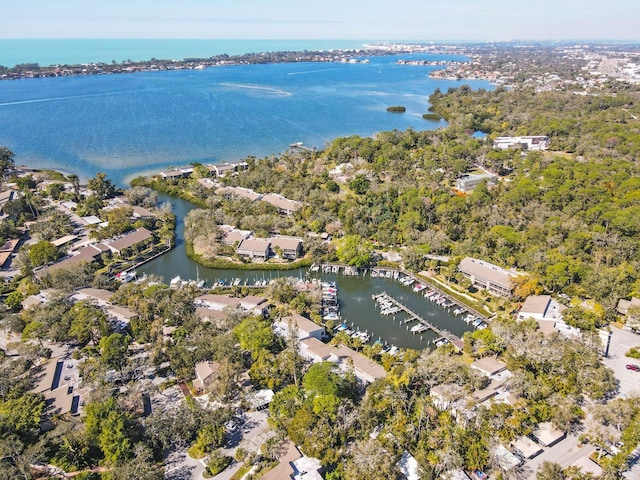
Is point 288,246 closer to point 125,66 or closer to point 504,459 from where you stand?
point 504,459

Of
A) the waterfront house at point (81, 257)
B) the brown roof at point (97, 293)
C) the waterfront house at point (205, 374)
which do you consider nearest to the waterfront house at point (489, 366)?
the waterfront house at point (205, 374)

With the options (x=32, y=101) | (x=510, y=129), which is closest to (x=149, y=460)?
(x=510, y=129)

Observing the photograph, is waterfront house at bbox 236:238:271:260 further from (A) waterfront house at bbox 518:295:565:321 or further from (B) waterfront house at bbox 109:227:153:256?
(A) waterfront house at bbox 518:295:565:321

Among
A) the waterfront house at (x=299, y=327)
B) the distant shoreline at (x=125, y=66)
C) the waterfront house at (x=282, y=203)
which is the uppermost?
the distant shoreline at (x=125, y=66)

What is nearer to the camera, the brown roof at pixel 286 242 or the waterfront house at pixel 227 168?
the brown roof at pixel 286 242

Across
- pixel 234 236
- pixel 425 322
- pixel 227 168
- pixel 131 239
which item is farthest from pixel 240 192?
pixel 425 322

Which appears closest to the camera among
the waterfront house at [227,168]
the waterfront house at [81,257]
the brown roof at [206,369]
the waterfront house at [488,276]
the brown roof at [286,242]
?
the brown roof at [206,369]

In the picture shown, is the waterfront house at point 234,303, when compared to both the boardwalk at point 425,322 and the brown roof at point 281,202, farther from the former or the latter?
the brown roof at point 281,202

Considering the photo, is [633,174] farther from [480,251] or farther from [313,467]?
[313,467]
